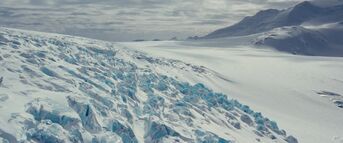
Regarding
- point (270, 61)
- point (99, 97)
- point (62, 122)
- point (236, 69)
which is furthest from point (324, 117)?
point (270, 61)

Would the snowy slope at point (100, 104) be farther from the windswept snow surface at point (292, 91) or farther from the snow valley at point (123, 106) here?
the windswept snow surface at point (292, 91)

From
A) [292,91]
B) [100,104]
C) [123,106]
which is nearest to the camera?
[100,104]

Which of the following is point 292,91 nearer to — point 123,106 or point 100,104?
point 123,106

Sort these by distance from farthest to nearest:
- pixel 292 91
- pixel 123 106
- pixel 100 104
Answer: pixel 292 91, pixel 123 106, pixel 100 104

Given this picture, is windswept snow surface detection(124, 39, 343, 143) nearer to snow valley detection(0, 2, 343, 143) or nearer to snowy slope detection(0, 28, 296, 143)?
snow valley detection(0, 2, 343, 143)

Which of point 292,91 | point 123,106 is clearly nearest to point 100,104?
point 123,106

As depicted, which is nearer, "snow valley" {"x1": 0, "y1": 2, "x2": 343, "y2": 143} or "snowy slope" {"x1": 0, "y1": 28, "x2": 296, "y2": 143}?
"snowy slope" {"x1": 0, "y1": 28, "x2": 296, "y2": 143}

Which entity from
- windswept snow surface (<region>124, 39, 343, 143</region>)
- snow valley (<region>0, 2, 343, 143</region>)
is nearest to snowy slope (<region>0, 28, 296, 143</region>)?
snow valley (<region>0, 2, 343, 143</region>)

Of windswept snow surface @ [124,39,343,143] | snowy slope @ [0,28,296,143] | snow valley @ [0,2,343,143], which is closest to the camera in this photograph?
snowy slope @ [0,28,296,143]
